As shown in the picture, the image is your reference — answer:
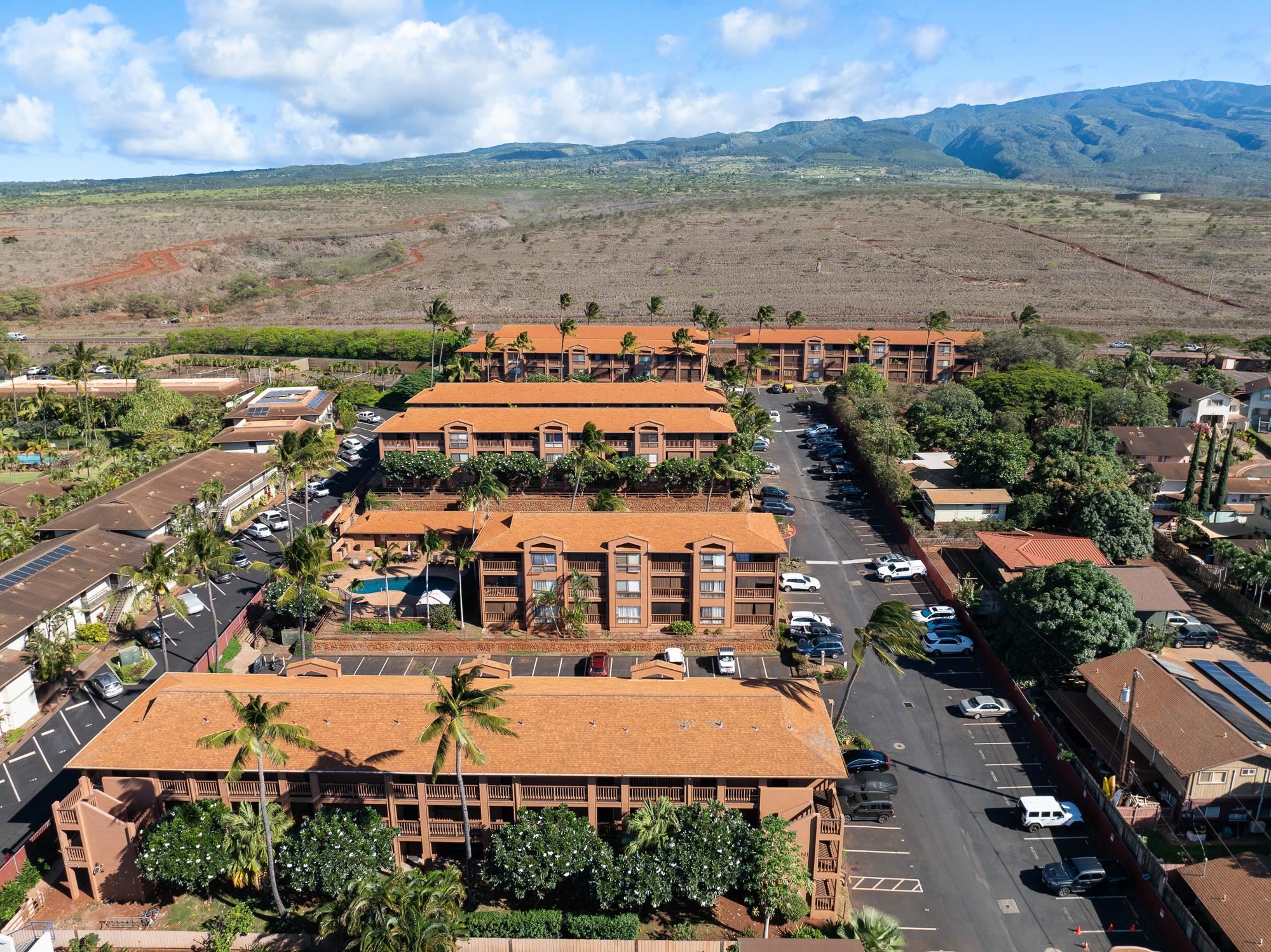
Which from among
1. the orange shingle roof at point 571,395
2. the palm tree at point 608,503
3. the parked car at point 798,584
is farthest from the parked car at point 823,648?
the orange shingle roof at point 571,395

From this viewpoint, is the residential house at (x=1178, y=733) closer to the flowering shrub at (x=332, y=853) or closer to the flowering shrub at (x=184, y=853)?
the flowering shrub at (x=332, y=853)

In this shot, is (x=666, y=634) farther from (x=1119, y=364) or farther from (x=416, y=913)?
(x=1119, y=364)

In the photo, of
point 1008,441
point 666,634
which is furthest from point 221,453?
point 1008,441

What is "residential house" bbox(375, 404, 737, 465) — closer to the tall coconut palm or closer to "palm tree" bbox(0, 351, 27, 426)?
the tall coconut palm

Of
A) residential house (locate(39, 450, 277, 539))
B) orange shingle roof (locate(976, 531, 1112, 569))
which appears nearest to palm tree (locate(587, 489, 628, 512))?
orange shingle roof (locate(976, 531, 1112, 569))

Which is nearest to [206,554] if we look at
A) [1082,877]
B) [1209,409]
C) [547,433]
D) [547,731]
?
[547,731]
